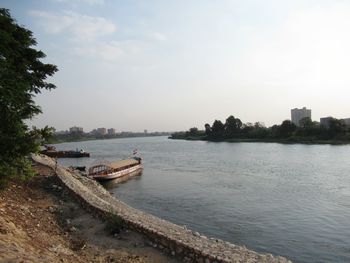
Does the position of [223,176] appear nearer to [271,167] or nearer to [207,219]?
[271,167]

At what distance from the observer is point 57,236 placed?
15.9m

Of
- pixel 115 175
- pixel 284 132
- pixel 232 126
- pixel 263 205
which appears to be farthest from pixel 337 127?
pixel 263 205

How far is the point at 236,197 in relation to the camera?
33.4 m

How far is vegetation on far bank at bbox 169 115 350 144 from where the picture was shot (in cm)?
11913

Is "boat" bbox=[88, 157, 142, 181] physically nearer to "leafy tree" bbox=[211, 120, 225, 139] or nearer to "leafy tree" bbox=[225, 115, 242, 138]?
"leafy tree" bbox=[225, 115, 242, 138]

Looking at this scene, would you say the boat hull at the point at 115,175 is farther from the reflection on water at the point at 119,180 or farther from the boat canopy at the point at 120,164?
the boat canopy at the point at 120,164

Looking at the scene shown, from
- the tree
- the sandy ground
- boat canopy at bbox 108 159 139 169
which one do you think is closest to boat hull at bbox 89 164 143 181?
boat canopy at bbox 108 159 139 169

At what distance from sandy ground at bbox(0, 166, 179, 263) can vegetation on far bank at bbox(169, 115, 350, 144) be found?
107 meters

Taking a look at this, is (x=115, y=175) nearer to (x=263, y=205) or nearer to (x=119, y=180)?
(x=119, y=180)

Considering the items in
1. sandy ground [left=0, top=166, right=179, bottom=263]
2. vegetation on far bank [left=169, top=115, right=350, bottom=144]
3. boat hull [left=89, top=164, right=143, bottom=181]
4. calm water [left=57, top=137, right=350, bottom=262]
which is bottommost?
calm water [left=57, top=137, right=350, bottom=262]

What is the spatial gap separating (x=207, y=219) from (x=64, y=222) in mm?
10281

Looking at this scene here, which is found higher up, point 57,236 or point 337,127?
point 337,127

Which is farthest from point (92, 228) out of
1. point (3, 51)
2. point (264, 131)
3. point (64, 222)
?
point (264, 131)

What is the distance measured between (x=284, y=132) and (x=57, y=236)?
130415 mm
